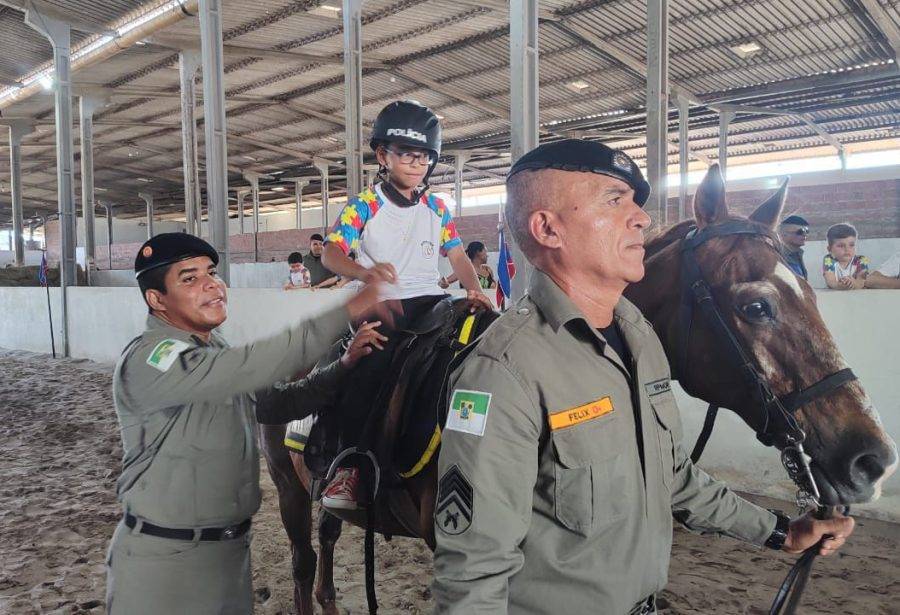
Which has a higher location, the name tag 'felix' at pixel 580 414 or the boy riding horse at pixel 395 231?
the boy riding horse at pixel 395 231

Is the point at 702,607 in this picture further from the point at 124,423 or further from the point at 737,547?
the point at 124,423

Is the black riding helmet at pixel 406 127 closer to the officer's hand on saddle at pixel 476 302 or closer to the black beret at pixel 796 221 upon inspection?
the officer's hand on saddle at pixel 476 302

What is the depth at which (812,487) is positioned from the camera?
1.79 meters

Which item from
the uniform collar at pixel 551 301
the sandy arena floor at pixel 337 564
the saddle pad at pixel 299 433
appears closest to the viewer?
the uniform collar at pixel 551 301

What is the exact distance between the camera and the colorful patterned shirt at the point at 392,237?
8.37 feet

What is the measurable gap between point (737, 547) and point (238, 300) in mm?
6364

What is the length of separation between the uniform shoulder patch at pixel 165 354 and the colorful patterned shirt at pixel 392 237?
886mm

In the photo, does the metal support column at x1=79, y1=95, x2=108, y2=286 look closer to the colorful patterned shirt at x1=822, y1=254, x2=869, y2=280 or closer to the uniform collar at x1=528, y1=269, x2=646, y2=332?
the colorful patterned shirt at x1=822, y1=254, x2=869, y2=280

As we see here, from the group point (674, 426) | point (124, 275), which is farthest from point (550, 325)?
point (124, 275)

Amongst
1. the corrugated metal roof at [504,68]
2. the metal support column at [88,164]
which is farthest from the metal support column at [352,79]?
the metal support column at [88,164]

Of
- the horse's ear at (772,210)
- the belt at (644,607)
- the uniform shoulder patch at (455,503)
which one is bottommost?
the belt at (644,607)

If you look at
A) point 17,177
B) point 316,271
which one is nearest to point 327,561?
point 316,271

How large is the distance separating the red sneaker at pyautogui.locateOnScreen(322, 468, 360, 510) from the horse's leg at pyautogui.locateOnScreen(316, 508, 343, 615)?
2.53 ft

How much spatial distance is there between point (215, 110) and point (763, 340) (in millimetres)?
8719
